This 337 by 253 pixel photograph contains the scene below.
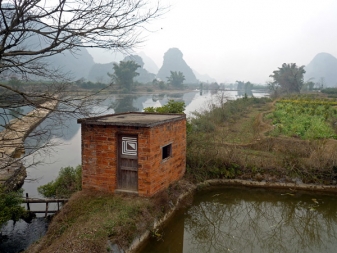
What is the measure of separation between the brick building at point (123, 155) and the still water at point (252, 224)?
56.9 inches

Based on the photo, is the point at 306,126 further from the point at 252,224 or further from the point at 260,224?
the point at 252,224

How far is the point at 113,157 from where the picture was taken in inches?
315

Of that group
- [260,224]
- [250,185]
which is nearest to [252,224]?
[260,224]

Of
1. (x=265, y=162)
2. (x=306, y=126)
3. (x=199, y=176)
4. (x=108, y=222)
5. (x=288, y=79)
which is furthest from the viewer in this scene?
(x=288, y=79)

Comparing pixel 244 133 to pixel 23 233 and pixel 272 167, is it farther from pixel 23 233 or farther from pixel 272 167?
pixel 23 233

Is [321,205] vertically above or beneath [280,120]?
beneath

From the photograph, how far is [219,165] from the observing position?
11445 mm

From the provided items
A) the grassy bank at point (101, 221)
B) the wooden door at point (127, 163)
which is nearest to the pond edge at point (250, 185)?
the grassy bank at point (101, 221)

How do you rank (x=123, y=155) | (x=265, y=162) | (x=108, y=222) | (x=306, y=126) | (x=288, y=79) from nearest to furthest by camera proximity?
(x=108, y=222) → (x=123, y=155) → (x=265, y=162) → (x=306, y=126) → (x=288, y=79)

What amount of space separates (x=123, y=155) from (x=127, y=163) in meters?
0.25

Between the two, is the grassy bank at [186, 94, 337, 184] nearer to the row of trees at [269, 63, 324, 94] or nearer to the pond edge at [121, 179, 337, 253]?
the pond edge at [121, 179, 337, 253]

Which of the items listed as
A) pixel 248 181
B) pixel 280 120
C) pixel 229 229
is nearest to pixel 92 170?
pixel 229 229

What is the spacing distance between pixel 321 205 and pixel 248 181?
8.18 ft

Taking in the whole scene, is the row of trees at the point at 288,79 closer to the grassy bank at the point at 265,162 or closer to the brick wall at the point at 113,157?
the grassy bank at the point at 265,162
